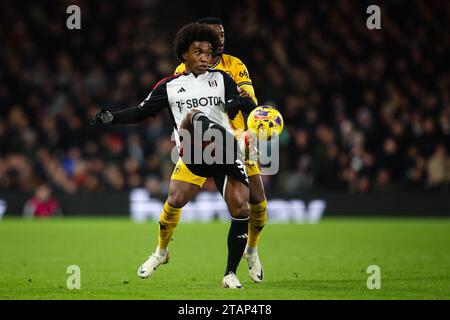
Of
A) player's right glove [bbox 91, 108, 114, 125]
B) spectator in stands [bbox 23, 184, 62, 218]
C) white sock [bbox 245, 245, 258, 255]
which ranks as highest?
player's right glove [bbox 91, 108, 114, 125]

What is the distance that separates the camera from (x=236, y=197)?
8500 mm

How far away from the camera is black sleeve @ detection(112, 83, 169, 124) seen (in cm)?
878

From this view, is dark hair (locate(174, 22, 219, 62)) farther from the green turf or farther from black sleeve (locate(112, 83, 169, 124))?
the green turf

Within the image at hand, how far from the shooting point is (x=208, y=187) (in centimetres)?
2058

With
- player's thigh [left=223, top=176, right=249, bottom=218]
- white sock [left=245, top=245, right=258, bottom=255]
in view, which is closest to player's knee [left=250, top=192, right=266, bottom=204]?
white sock [left=245, top=245, right=258, bottom=255]

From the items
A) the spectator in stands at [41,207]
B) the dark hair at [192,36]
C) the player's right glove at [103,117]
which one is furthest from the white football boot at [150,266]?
the spectator in stands at [41,207]

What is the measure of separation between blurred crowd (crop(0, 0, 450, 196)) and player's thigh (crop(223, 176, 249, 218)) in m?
11.6

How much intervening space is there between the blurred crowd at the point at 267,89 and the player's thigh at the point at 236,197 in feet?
37.9

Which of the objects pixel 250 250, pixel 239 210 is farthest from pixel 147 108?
pixel 250 250

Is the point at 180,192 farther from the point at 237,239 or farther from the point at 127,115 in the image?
the point at 127,115
